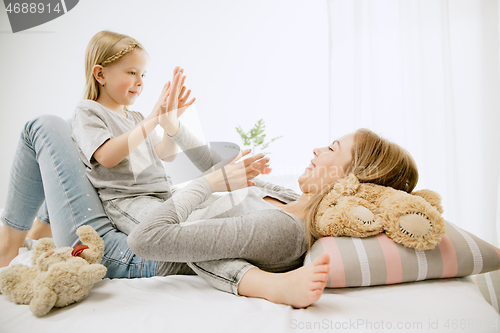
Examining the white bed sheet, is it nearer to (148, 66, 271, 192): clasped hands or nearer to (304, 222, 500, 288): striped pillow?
(304, 222, 500, 288): striped pillow

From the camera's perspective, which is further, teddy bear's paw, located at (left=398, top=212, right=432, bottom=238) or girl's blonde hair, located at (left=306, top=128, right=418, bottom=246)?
girl's blonde hair, located at (left=306, top=128, right=418, bottom=246)

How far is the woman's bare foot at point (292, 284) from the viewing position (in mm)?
546

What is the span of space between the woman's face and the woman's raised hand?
0.14 m

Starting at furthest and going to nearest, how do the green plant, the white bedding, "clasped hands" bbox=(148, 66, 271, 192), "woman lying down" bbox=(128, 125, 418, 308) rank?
the green plant, "clasped hands" bbox=(148, 66, 271, 192), "woman lying down" bbox=(128, 125, 418, 308), the white bedding

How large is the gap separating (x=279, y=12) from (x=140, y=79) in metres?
1.90

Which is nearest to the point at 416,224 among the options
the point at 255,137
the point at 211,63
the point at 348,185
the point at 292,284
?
the point at 348,185

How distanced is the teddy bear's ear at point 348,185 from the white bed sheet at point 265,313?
0.22 metres

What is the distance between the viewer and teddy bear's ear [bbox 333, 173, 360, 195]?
718 mm

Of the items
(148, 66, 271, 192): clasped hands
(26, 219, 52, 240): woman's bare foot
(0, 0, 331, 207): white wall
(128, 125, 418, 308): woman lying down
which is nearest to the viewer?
(128, 125, 418, 308): woman lying down

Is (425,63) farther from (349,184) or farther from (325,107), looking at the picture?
(349,184)

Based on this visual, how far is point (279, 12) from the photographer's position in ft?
8.36

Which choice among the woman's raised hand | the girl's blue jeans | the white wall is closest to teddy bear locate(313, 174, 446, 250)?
the woman's raised hand

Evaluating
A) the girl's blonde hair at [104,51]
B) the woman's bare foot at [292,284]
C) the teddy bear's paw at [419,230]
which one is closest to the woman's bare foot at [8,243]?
the girl's blonde hair at [104,51]

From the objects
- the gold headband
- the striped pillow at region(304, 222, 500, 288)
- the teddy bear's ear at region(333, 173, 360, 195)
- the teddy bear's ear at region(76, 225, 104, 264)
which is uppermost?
the gold headband
